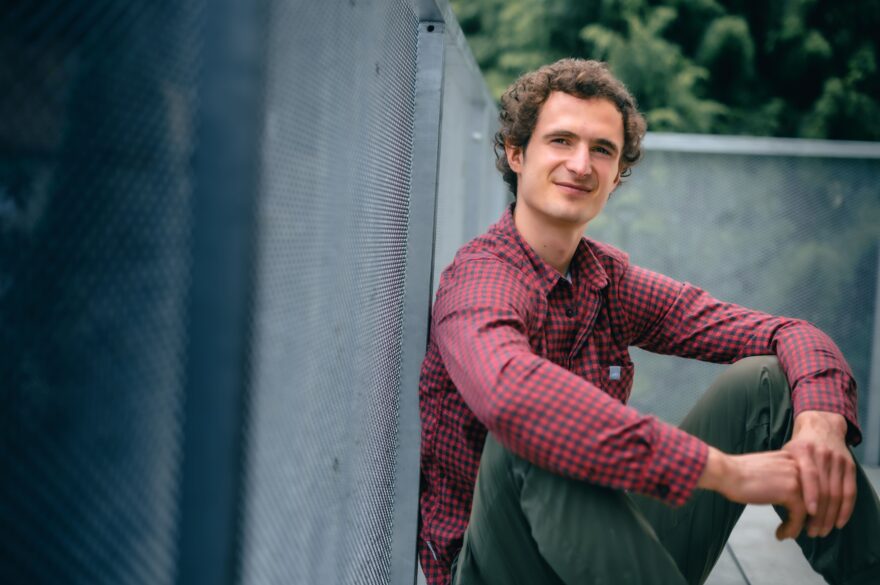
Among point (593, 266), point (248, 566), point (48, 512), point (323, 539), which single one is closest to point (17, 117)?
point (48, 512)

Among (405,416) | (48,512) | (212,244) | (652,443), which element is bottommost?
(405,416)

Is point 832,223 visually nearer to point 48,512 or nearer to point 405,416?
point 405,416

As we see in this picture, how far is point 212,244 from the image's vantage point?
643mm

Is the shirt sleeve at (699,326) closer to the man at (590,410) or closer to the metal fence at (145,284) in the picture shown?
the man at (590,410)

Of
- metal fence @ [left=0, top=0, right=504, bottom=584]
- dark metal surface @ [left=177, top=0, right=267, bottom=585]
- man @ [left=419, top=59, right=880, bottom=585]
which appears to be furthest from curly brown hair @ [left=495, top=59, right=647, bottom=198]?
dark metal surface @ [left=177, top=0, right=267, bottom=585]

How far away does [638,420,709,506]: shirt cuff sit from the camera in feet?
4.26

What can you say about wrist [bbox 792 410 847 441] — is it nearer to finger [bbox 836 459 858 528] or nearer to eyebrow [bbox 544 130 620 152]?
finger [bbox 836 459 858 528]

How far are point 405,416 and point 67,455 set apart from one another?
1.15 m

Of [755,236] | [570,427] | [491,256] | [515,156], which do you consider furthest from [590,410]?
[755,236]

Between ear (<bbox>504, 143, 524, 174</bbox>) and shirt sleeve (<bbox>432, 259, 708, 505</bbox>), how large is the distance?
0.74 meters

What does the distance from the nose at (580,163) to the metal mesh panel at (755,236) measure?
2.98 m

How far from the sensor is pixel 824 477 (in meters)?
1.48

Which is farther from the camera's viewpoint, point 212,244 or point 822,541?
point 822,541

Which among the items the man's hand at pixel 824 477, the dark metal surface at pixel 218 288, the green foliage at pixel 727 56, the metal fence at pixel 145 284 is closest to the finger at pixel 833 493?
the man's hand at pixel 824 477
